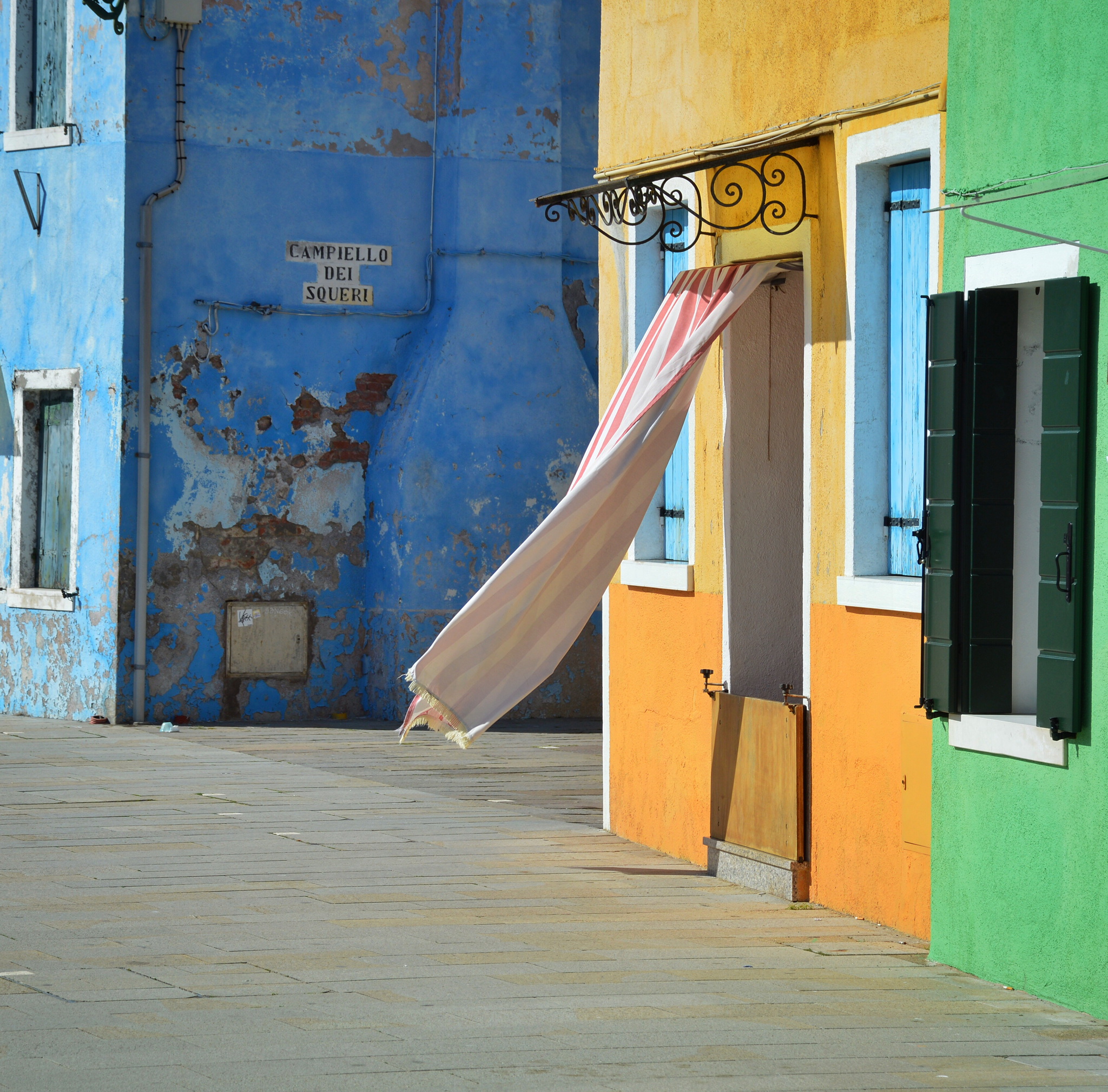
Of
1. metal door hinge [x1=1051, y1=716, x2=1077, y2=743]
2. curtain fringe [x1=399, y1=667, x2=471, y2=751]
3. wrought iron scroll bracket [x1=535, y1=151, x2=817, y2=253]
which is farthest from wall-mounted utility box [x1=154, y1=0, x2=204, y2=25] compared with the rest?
metal door hinge [x1=1051, y1=716, x2=1077, y2=743]

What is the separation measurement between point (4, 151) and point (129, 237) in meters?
2.11

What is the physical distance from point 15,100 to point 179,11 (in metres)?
2.05

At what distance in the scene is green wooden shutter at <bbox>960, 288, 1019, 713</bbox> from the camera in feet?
24.9

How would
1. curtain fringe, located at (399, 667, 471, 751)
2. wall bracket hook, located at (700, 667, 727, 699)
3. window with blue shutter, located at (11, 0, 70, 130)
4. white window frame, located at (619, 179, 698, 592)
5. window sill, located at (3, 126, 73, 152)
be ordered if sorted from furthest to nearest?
window with blue shutter, located at (11, 0, 70, 130)
window sill, located at (3, 126, 73, 152)
white window frame, located at (619, 179, 698, 592)
wall bracket hook, located at (700, 667, 727, 699)
curtain fringe, located at (399, 667, 471, 751)

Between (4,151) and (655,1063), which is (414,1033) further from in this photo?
(4,151)

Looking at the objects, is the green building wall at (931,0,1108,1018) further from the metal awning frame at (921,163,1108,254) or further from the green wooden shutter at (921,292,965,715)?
the green wooden shutter at (921,292,965,715)

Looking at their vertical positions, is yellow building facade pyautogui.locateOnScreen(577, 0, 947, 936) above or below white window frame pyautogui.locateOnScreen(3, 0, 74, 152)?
below

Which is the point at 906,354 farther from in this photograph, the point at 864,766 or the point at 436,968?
the point at 436,968

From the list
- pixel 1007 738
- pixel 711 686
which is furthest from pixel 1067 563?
pixel 711 686

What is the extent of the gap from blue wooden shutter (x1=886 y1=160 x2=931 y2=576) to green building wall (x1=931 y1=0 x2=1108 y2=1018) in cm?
86

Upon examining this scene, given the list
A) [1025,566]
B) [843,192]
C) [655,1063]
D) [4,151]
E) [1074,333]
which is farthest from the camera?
[4,151]

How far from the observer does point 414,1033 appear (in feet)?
21.5

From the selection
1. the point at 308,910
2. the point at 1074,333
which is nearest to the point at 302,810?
the point at 308,910

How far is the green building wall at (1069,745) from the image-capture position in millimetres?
6902
